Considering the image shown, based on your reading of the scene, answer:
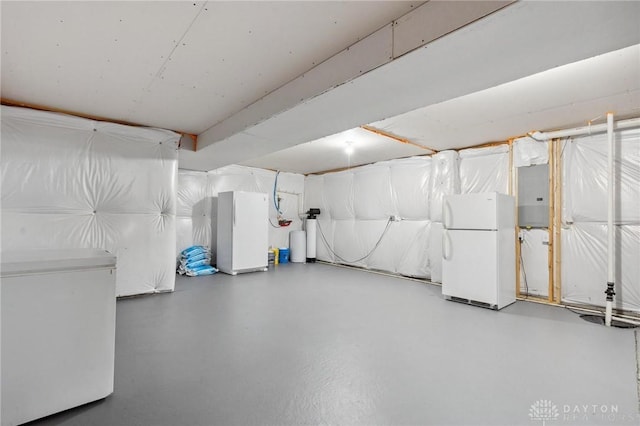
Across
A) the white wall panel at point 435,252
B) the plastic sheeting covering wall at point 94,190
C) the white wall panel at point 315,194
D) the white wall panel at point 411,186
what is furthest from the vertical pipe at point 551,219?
the plastic sheeting covering wall at point 94,190

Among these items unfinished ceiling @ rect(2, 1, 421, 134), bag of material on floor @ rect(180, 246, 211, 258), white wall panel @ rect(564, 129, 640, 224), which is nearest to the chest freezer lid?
unfinished ceiling @ rect(2, 1, 421, 134)

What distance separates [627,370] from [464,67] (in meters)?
2.28

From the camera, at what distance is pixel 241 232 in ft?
16.6

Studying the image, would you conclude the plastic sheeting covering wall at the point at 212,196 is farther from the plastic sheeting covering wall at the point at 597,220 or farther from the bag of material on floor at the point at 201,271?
the plastic sheeting covering wall at the point at 597,220

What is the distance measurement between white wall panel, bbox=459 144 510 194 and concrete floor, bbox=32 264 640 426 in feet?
5.54

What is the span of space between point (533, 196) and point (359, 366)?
3378mm

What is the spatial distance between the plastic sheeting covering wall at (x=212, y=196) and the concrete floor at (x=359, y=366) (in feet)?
7.51

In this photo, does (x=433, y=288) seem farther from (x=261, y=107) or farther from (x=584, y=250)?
(x=261, y=107)

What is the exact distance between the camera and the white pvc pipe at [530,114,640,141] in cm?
299

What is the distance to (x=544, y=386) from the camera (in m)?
1.71

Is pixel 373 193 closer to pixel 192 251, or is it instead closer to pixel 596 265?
pixel 596 265

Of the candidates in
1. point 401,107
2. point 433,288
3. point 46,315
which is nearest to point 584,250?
point 433,288

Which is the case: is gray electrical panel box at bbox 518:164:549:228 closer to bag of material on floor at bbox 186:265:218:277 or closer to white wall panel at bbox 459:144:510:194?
white wall panel at bbox 459:144:510:194

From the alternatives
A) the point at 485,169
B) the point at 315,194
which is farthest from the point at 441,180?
the point at 315,194
